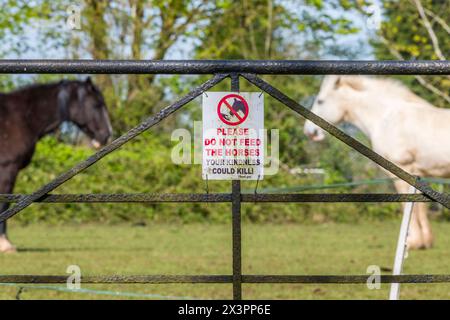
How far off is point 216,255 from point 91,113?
2388 millimetres

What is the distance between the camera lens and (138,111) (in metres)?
15.7

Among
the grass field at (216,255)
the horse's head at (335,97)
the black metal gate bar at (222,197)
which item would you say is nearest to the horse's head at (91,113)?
the grass field at (216,255)

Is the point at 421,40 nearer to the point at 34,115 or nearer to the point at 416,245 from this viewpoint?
the point at 416,245

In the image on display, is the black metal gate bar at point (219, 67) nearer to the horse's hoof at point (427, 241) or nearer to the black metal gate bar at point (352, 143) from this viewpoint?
the black metal gate bar at point (352, 143)

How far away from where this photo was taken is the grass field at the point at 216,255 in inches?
260

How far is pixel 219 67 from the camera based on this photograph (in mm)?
3055

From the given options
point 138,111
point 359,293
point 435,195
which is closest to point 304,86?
point 138,111

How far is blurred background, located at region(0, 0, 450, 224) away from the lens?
14.2 meters

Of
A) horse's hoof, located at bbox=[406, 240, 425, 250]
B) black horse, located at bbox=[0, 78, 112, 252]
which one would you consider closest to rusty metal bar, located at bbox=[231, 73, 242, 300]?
black horse, located at bbox=[0, 78, 112, 252]

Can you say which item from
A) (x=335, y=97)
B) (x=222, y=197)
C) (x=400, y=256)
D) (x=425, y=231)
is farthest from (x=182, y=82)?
(x=222, y=197)

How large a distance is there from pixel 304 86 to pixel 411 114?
15.2 ft

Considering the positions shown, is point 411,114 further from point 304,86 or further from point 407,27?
point 407,27

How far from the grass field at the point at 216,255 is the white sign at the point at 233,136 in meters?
3.10

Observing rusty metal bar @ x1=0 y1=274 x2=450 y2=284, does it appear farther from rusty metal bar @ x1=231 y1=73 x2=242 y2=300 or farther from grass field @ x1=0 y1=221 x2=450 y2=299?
grass field @ x1=0 y1=221 x2=450 y2=299
